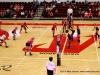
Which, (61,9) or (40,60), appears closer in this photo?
(40,60)

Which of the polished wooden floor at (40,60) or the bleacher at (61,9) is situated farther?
the bleacher at (61,9)

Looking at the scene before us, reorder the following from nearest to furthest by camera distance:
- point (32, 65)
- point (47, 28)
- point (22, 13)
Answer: point (32, 65) < point (47, 28) < point (22, 13)

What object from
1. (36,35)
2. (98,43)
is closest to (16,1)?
(36,35)

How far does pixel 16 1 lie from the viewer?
41969 millimetres

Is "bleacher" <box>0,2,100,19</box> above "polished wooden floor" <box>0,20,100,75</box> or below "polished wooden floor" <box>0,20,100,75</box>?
above

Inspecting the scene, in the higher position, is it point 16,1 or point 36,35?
point 16,1

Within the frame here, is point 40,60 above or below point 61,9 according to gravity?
below

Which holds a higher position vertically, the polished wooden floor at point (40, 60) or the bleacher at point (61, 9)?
the bleacher at point (61, 9)

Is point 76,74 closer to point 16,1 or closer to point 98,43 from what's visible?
point 98,43

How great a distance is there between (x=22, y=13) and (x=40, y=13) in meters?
2.88

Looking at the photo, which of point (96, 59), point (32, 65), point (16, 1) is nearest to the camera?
point (32, 65)

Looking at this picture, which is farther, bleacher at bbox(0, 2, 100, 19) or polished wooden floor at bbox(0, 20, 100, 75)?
bleacher at bbox(0, 2, 100, 19)

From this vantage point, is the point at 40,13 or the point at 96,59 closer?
the point at 96,59

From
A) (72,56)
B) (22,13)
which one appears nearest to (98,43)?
(72,56)
